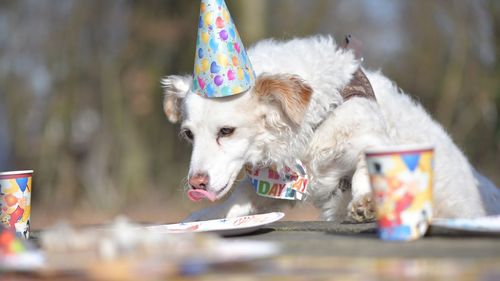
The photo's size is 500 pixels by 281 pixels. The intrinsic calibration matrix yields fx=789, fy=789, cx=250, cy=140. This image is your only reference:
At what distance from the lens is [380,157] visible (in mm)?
1784

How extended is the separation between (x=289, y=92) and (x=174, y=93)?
741 millimetres

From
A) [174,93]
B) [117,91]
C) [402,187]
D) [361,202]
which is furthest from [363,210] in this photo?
[117,91]

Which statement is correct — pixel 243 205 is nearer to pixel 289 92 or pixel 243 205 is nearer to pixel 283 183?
pixel 283 183

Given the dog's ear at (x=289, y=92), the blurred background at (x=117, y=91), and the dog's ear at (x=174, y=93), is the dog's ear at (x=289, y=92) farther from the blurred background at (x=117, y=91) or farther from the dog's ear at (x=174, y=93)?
the blurred background at (x=117, y=91)

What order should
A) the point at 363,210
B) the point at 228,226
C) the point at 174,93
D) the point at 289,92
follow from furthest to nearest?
the point at 174,93 → the point at 289,92 → the point at 363,210 → the point at 228,226

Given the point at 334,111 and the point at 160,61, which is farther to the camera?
the point at 160,61

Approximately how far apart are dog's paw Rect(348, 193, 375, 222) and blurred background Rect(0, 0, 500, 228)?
25.8 ft

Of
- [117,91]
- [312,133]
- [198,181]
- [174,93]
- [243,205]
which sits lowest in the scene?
[243,205]

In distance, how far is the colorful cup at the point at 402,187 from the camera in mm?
1771

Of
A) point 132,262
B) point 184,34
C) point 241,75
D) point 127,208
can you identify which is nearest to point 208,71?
point 241,75

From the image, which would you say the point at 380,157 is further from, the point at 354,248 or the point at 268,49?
the point at 268,49

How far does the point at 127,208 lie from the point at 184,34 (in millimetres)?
2783

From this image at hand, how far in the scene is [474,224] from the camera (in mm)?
1814

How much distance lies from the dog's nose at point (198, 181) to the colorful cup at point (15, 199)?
3.00 ft
